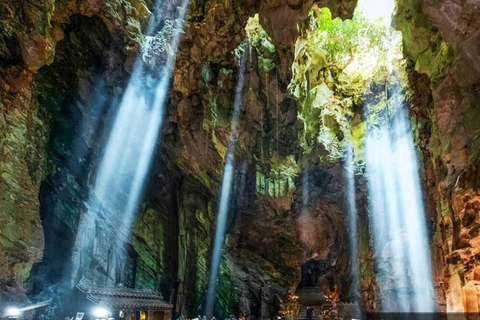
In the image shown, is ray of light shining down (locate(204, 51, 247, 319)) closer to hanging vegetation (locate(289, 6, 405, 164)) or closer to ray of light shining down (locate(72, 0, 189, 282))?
hanging vegetation (locate(289, 6, 405, 164))

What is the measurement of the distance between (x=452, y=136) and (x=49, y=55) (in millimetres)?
15567

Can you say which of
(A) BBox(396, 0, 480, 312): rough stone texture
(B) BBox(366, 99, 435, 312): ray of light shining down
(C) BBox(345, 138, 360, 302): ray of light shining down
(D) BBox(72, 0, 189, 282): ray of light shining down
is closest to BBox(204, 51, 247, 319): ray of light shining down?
(D) BBox(72, 0, 189, 282): ray of light shining down

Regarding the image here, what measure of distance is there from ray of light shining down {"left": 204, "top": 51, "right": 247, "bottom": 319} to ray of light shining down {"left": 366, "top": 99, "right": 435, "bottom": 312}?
7.29m

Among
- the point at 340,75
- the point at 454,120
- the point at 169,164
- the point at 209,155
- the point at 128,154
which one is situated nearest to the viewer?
the point at 454,120

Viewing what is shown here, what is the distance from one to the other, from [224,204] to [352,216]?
25.5 ft

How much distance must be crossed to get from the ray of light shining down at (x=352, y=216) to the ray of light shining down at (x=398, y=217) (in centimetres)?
97

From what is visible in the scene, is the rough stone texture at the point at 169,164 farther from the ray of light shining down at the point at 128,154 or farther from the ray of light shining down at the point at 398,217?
the ray of light shining down at the point at 398,217

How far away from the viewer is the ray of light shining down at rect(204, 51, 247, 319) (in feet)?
59.7

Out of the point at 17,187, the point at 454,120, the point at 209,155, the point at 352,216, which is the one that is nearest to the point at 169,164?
the point at 209,155

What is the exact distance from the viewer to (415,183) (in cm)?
1773

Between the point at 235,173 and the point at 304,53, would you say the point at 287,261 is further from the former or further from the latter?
the point at 304,53

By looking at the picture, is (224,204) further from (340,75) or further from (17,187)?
(17,187)

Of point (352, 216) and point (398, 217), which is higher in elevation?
point (352, 216)

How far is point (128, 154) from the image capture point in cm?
2255
